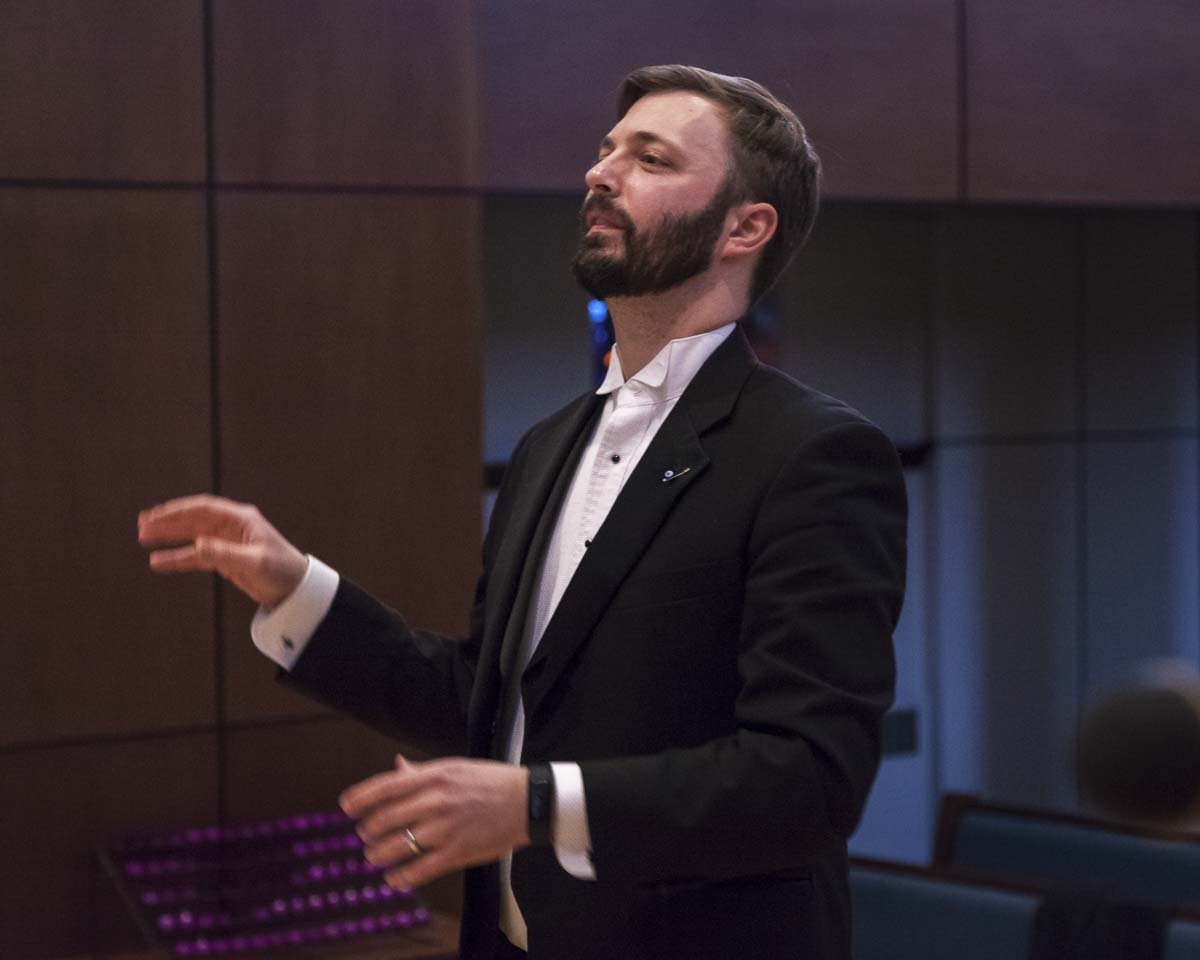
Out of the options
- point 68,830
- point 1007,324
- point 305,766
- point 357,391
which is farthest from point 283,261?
point 1007,324

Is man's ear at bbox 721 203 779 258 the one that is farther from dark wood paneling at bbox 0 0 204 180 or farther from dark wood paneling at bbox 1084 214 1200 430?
dark wood paneling at bbox 1084 214 1200 430

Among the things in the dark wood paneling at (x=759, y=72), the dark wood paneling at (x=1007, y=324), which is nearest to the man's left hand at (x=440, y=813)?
the dark wood paneling at (x=759, y=72)

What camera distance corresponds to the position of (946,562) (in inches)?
240

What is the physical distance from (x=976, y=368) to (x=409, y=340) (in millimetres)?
3041

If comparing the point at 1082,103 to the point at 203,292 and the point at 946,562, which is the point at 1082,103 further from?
the point at 203,292

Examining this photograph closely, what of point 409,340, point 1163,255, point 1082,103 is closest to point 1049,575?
point 1163,255

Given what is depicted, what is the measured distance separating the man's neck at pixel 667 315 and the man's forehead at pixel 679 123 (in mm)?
167

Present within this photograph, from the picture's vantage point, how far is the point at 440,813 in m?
1.42

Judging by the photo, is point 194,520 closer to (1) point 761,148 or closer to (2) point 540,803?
(2) point 540,803

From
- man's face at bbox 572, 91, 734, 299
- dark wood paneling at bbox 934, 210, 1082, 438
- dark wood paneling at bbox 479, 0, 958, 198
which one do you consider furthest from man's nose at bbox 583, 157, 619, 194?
dark wood paneling at bbox 934, 210, 1082, 438

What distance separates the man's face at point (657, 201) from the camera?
1.86 metres

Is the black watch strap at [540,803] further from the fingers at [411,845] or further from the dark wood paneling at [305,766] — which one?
the dark wood paneling at [305,766]

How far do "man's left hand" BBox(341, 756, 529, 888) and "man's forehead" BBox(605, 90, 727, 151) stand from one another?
809mm

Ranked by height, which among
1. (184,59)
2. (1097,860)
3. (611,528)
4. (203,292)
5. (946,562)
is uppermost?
(184,59)
